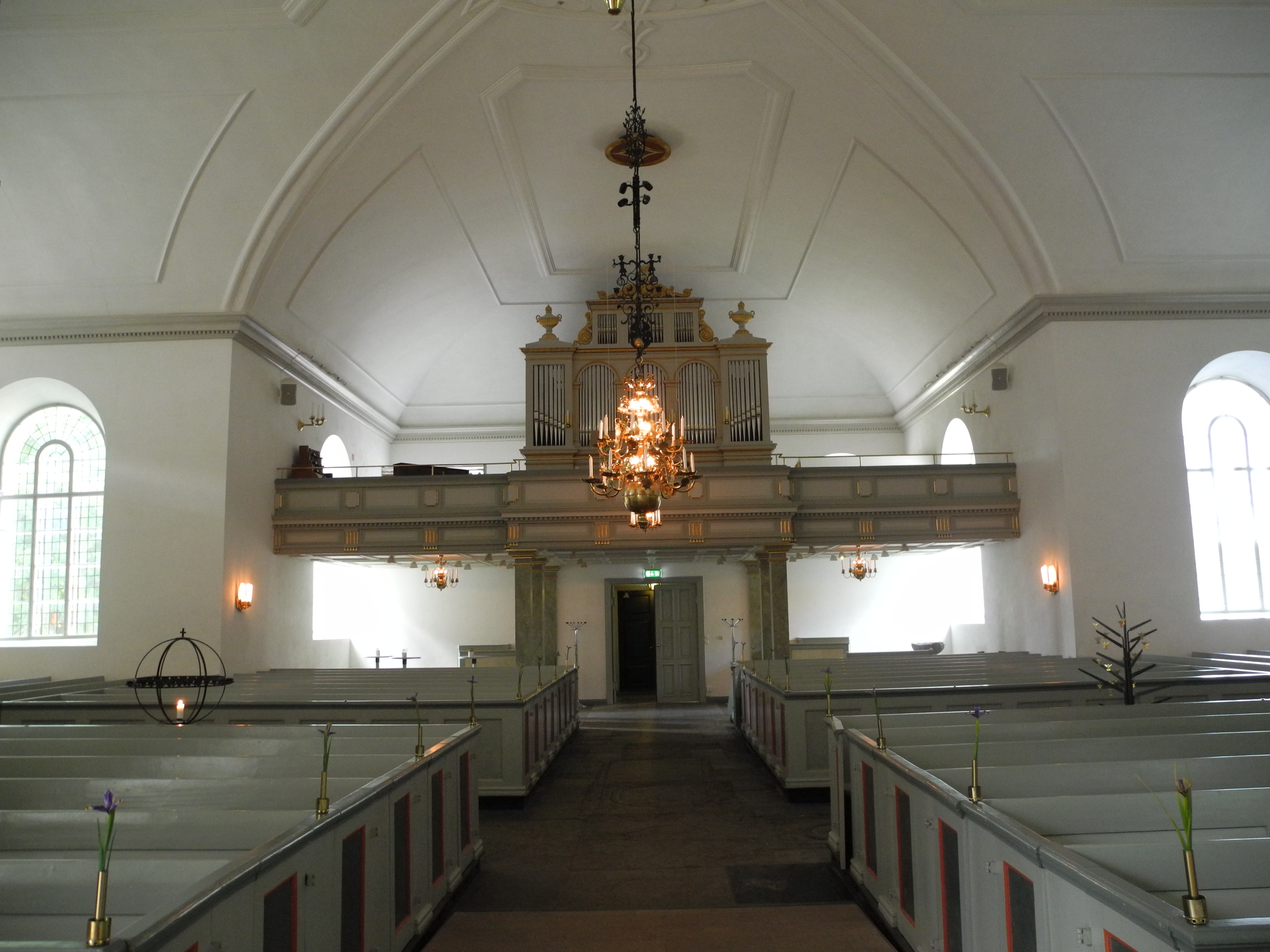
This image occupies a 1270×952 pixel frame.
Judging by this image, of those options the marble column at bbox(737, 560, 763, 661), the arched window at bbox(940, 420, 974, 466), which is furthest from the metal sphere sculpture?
the arched window at bbox(940, 420, 974, 466)

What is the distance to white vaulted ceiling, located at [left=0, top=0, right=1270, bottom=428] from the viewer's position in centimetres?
1123

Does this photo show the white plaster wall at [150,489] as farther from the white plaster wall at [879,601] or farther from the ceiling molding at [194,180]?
the white plaster wall at [879,601]

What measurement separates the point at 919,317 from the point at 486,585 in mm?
10084

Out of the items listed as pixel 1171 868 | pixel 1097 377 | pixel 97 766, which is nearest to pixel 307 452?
pixel 97 766

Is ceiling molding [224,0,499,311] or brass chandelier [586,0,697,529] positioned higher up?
ceiling molding [224,0,499,311]

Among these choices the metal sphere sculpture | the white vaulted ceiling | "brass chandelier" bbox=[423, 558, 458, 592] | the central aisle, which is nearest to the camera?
the central aisle

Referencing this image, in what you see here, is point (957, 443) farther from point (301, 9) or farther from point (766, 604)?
point (301, 9)

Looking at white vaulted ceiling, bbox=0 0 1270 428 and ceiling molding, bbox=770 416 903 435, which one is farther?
ceiling molding, bbox=770 416 903 435

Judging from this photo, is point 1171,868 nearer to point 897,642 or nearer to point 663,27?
point 663,27

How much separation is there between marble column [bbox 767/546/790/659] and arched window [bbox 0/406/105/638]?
976 cm

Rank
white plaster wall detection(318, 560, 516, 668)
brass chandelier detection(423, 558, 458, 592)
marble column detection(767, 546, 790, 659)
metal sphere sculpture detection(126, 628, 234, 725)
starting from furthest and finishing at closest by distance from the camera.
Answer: white plaster wall detection(318, 560, 516, 668) → brass chandelier detection(423, 558, 458, 592) → marble column detection(767, 546, 790, 659) → metal sphere sculpture detection(126, 628, 234, 725)

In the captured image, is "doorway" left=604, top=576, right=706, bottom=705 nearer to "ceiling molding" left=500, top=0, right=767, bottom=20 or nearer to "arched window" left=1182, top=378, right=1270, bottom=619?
"arched window" left=1182, top=378, right=1270, bottom=619

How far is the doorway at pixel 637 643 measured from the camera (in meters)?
21.0

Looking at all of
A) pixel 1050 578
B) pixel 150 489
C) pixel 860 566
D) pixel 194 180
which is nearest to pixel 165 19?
pixel 194 180
